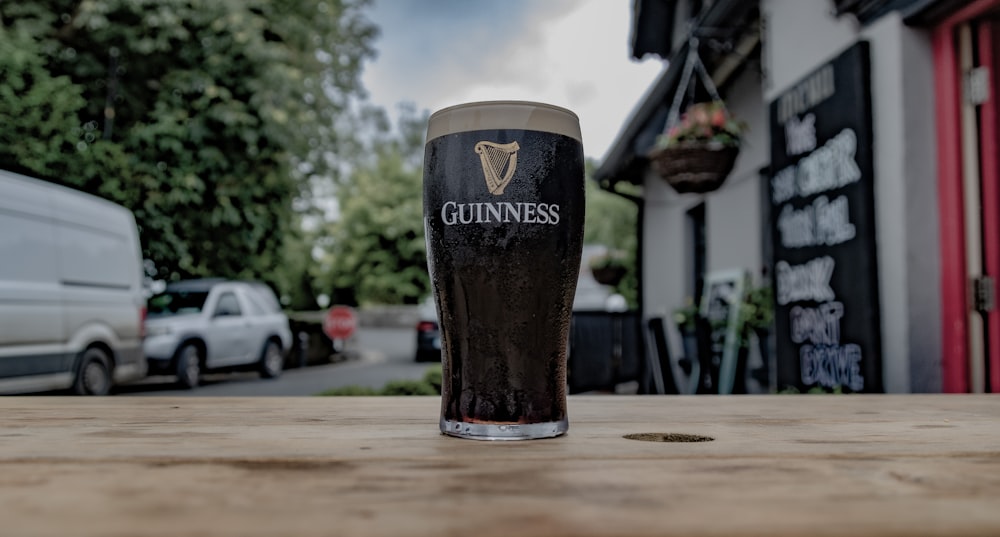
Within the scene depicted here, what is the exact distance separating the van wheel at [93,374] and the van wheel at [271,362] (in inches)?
122

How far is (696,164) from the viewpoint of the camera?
3.92 meters

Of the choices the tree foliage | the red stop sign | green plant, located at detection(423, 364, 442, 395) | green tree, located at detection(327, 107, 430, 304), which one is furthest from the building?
green tree, located at detection(327, 107, 430, 304)

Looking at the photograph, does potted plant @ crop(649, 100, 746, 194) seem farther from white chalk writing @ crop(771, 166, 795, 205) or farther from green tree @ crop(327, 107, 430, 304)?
green tree @ crop(327, 107, 430, 304)

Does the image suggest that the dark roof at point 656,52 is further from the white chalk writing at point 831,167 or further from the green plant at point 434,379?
the green plant at point 434,379

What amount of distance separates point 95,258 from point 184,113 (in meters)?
2.62

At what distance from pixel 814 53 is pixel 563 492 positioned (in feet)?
12.5

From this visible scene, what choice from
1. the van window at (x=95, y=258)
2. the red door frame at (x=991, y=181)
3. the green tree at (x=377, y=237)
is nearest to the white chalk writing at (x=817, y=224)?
the red door frame at (x=991, y=181)

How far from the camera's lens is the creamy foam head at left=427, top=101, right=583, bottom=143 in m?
0.60

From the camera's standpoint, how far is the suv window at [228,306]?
8.93m

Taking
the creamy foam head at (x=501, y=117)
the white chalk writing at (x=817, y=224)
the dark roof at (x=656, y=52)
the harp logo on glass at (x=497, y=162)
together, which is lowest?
the harp logo on glass at (x=497, y=162)

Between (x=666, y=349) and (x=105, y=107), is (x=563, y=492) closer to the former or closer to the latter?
(x=666, y=349)

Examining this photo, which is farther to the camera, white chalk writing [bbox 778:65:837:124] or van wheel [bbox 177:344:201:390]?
van wheel [bbox 177:344:201:390]

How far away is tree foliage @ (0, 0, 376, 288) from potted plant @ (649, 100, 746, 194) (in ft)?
17.9

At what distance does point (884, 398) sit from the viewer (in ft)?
3.02
